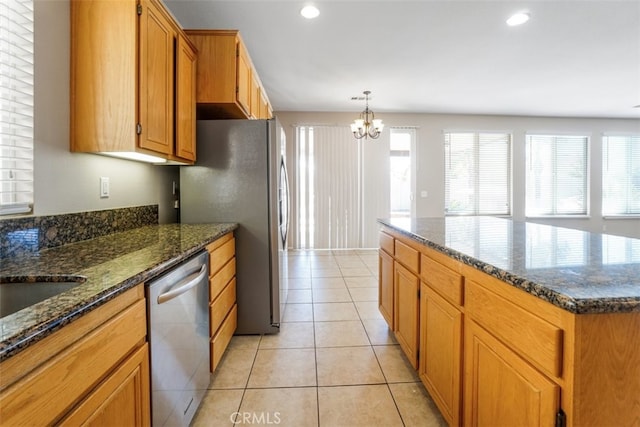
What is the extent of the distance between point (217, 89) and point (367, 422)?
7.85ft

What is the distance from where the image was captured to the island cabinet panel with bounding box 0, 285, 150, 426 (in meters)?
0.58

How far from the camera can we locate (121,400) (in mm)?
891

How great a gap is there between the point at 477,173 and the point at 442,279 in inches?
201

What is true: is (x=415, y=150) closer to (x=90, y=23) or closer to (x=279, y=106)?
(x=279, y=106)

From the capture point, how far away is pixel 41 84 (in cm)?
135

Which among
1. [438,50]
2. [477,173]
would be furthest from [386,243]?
[477,173]

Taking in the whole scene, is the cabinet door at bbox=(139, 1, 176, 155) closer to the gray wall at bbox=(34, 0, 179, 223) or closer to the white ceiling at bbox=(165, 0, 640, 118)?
the gray wall at bbox=(34, 0, 179, 223)

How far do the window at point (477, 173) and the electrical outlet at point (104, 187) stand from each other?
17.5 feet

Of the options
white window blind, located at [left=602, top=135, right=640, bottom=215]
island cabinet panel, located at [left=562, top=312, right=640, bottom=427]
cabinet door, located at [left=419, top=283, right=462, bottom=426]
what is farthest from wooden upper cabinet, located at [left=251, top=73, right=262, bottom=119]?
white window blind, located at [left=602, top=135, right=640, bottom=215]

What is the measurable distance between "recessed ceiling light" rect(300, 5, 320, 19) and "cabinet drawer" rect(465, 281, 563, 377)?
7.79 ft

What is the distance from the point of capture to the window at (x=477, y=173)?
5.67m

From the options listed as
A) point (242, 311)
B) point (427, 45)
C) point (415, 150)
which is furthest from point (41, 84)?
point (415, 150)

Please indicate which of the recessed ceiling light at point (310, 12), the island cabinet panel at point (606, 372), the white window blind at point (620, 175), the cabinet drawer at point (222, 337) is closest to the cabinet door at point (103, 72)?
the cabinet drawer at point (222, 337)

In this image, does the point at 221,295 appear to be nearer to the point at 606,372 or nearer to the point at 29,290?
the point at 29,290
